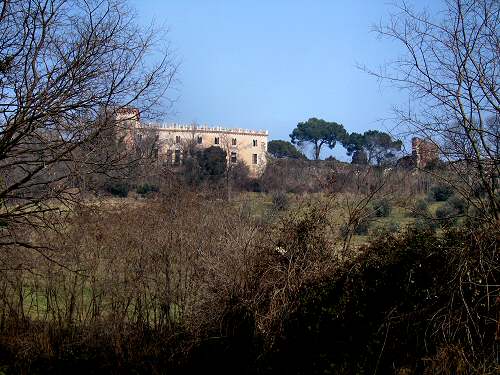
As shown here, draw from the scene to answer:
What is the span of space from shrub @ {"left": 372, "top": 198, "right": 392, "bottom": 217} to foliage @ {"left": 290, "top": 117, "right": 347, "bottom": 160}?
38256 millimetres

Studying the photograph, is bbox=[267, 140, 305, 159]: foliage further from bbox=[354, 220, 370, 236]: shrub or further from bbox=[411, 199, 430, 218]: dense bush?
bbox=[411, 199, 430, 218]: dense bush

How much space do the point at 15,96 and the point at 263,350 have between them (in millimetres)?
5342

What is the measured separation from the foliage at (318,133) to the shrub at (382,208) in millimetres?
38256

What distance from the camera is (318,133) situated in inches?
2283

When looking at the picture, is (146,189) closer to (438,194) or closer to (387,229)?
(387,229)

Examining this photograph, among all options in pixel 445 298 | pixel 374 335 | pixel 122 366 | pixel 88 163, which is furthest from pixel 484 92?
pixel 122 366

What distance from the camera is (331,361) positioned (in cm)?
852

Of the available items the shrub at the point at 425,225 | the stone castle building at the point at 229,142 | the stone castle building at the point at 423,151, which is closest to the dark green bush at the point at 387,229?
the shrub at the point at 425,225

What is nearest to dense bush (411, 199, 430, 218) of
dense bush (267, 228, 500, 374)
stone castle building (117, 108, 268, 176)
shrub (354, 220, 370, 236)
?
dense bush (267, 228, 500, 374)

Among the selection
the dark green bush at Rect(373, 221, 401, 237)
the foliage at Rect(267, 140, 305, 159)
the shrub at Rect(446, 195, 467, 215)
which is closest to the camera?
the shrub at Rect(446, 195, 467, 215)

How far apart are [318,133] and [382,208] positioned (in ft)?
157

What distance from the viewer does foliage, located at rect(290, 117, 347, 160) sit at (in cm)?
5197

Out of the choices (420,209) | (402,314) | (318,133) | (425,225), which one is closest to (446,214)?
(420,209)

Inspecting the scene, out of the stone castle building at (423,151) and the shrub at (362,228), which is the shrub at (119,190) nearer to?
the shrub at (362,228)
